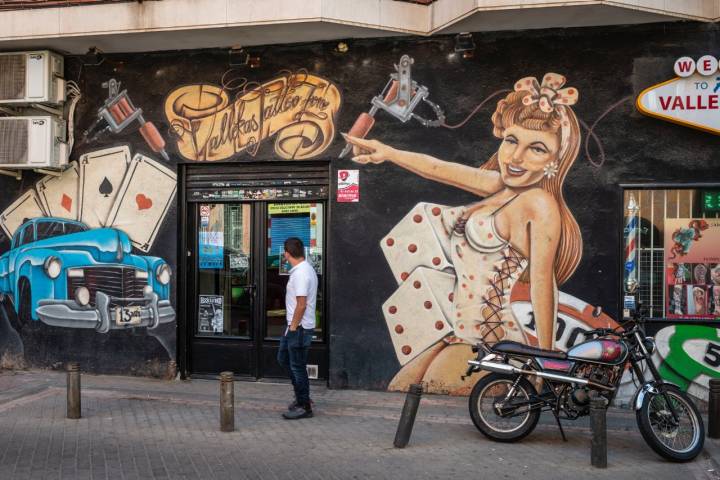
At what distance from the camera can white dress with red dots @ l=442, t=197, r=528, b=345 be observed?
349 inches

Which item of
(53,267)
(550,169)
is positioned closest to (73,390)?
(53,267)

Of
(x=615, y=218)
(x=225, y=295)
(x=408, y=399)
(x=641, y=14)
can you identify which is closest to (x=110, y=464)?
(x=408, y=399)

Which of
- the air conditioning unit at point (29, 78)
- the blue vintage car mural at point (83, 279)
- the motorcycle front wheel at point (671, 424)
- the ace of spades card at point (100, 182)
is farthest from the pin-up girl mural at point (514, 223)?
the air conditioning unit at point (29, 78)

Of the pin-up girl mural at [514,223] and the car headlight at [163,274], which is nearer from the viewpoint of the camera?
the pin-up girl mural at [514,223]

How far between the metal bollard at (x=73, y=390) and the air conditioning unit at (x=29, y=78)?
4.00m

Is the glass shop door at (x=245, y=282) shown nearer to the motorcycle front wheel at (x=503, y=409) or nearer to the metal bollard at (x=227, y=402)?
the metal bollard at (x=227, y=402)

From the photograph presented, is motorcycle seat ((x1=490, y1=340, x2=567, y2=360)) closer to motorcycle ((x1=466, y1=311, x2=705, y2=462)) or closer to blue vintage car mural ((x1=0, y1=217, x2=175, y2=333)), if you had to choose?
motorcycle ((x1=466, y1=311, x2=705, y2=462))

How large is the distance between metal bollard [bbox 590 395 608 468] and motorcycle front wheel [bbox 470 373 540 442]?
0.79 meters

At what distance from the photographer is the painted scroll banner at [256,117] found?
30.8 ft

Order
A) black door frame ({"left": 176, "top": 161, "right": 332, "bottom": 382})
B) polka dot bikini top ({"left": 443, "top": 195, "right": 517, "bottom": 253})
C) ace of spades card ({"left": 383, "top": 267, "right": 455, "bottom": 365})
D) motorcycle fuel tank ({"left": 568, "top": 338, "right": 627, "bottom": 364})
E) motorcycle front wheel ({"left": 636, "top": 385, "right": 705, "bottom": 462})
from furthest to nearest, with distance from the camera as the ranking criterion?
black door frame ({"left": 176, "top": 161, "right": 332, "bottom": 382}), ace of spades card ({"left": 383, "top": 267, "right": 455, "bottom": 365}), polka dot bikini top ({"left": 443, "top": 195, "right": 517, "bottom": 253}), motorcycle fuel tank ({"left": 568, "top": 338, "right": 627, "bottom": 364}), motorcycle front wheel ({"left": 636, "top": 385, "right": 705, "bottom": 462})

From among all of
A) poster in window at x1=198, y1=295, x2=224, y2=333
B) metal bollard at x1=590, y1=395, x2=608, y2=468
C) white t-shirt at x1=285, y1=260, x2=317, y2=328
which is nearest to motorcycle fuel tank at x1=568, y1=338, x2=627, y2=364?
metal bollard at x1=590, y1=395, x2=608, y2=468

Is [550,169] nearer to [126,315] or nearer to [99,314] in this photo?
[126,315]

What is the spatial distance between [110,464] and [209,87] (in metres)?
5.28

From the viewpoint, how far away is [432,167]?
9.09m
